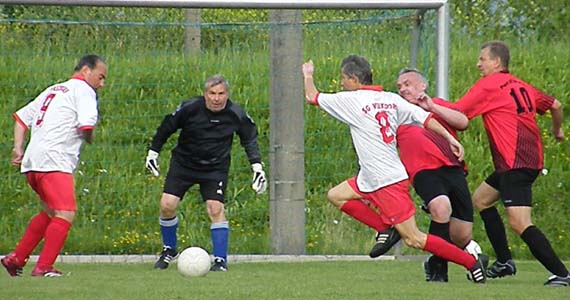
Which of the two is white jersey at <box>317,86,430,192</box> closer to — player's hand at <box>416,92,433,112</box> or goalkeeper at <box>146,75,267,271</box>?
player's hand at <box>416,92,433,112</box>

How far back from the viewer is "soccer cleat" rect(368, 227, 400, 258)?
999cm

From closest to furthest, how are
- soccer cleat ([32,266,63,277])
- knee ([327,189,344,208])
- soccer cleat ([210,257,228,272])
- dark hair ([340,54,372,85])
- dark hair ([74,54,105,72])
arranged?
1. dark hair ([340,54,372,85])
2. soccer cleat ([32,266,63,277])
3. knee ([327,189,344,208])
4. dark hair ([74,54,105,72])
5. soccer cleat ([210,257,228,272])

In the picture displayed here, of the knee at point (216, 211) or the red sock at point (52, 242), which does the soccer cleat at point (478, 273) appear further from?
the red sock at point (52, 242)

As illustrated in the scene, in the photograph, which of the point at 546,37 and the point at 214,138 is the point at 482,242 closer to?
the point at 214,138

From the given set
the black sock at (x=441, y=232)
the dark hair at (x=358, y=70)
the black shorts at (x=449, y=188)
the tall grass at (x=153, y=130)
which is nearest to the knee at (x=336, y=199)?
the black shorts at (x=449, y=188)

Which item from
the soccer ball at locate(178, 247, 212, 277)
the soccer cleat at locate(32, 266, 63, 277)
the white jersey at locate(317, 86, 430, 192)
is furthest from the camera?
the soccer cleat at locate(32, 266, 63, 277)

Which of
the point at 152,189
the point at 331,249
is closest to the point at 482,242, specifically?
the point at 331,249

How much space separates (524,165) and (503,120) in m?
0.35

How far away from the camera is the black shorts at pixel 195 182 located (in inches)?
469

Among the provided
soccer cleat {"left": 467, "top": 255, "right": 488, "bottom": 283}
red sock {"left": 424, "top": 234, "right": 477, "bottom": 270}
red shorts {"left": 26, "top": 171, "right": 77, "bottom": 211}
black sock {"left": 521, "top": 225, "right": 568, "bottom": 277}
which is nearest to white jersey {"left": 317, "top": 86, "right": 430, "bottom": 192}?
red sock {"left": 424, "top": 234, "right": 477, "bottom": 270}

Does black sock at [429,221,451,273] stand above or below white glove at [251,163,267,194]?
below

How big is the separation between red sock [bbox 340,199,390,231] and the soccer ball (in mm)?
1129

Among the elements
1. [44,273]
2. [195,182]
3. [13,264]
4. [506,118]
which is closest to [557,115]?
[506,118]

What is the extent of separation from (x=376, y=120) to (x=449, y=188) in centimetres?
82
